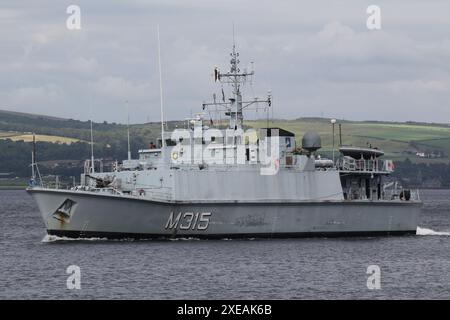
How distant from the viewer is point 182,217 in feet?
147

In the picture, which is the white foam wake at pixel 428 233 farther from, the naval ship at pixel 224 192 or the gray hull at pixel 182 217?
the gray hull at pixel 182 217

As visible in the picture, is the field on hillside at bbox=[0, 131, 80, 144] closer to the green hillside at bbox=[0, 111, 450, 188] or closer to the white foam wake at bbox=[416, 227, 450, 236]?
the green hillside at bbox=[0, 111, 450, 188]

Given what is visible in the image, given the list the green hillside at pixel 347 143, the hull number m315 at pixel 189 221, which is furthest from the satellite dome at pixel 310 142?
the green hillside at pixel 347 143

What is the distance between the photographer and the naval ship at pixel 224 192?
44.2 m

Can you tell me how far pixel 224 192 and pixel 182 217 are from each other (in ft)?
6.75

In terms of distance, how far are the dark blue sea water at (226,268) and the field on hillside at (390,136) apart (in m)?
84.0

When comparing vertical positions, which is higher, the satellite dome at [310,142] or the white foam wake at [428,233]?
the satellite dome at [310,142]

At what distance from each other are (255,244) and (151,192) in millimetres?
4655

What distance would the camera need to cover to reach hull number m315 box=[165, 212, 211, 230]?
44.7 metres

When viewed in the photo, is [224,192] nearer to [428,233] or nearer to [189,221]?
[189,221]

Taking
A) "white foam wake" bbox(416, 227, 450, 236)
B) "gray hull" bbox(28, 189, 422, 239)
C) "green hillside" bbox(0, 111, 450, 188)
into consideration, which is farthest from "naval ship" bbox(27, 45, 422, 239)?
"green hillside" bbox(0, 111, 450, 188)
